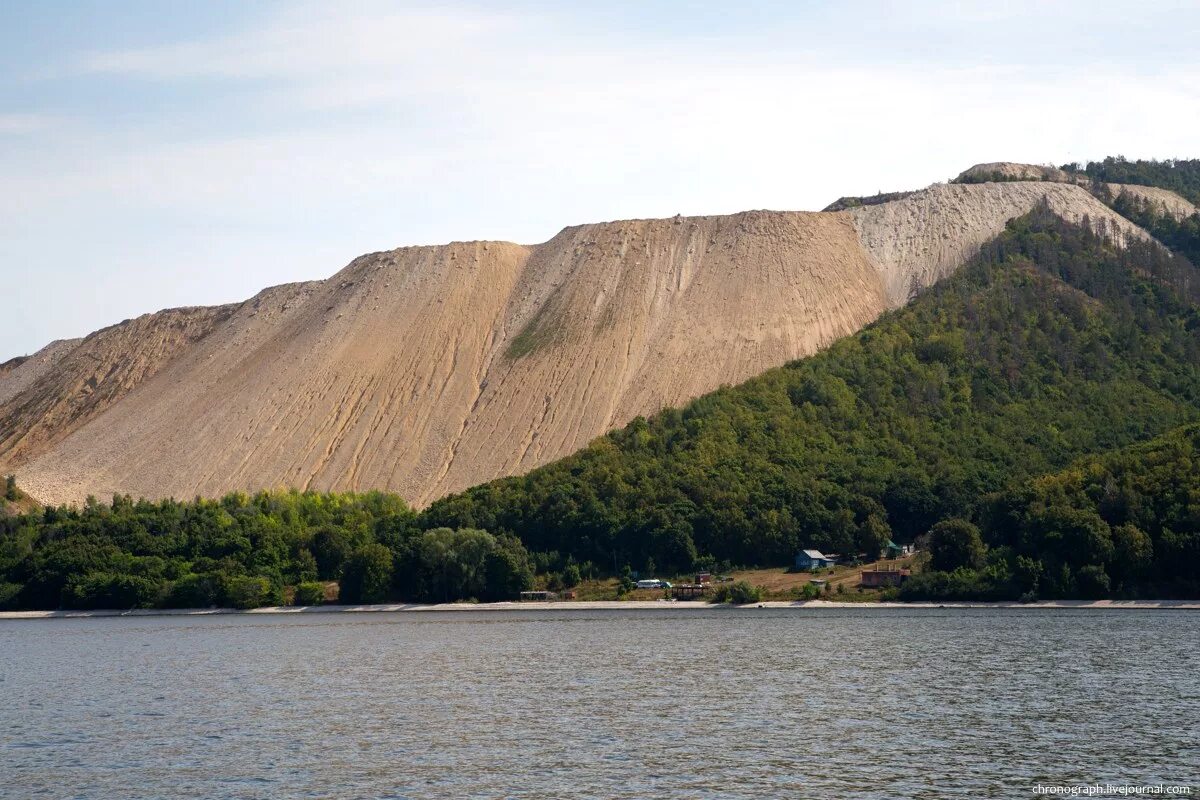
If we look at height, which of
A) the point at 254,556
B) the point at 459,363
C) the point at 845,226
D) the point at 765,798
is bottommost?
the point at 765,798

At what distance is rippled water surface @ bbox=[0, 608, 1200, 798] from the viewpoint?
113ft

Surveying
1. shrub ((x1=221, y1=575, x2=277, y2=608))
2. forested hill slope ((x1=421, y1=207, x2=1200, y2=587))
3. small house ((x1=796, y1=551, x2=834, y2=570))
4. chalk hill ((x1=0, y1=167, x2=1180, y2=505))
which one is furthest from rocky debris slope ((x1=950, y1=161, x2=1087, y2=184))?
shrub ((x1=221, y1=575, x2=277, y2=608))

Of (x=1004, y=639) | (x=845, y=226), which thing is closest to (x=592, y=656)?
(x=1004, y=639)

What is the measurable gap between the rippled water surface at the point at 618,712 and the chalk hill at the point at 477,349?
180 feet

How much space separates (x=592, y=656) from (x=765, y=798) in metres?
29.9

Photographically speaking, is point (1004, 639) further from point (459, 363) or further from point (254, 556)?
point (459, 363)

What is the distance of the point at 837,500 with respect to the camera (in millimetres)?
103625

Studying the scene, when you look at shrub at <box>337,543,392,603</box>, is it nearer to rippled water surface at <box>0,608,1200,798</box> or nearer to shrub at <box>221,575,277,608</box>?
shrub at <box>221,575,277,608</box>

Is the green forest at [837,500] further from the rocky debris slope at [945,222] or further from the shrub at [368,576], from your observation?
the rocky debris slope at [945,222]

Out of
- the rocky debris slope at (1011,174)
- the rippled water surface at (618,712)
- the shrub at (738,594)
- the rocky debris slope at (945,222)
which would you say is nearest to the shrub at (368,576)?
the rippled water surface at (618,712)

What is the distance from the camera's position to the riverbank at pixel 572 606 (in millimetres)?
82125

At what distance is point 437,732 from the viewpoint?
41938mm

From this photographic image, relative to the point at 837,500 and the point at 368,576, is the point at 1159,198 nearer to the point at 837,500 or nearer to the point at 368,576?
the point at 837,500

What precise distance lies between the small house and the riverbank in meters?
7.39
